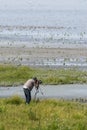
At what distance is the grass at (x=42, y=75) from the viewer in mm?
38031

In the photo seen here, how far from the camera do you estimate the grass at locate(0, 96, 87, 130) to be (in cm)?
2080

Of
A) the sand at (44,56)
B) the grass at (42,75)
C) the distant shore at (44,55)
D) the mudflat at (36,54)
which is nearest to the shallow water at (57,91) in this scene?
the grass at (42,75)

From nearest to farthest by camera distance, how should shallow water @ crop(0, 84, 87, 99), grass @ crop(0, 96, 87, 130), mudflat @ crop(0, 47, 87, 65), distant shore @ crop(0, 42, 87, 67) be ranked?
grass @ crop(0, 96, 87, 130) < shallow water @ crop(0, 84, 87, 99) < distant shore @ crop(0, 42, 87, 67) < mudflat @ crop(0, 47, 87, 65)

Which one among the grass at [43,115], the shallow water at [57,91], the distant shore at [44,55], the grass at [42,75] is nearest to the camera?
the grass at [43,115]

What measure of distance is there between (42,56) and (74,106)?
25.1 meters

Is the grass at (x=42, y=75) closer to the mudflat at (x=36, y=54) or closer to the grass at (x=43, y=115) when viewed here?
the mudflat at (x=36, y=54)

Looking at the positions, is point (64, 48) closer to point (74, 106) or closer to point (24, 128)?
point (74, 106)

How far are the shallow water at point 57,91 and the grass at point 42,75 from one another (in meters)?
1.19

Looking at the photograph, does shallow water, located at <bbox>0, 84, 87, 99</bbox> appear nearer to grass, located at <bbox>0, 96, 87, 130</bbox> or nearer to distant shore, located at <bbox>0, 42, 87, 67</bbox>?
grass, located at <bbox>0, 96, 87, 130</bbox>

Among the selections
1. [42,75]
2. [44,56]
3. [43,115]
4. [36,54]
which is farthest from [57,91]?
[36,54]

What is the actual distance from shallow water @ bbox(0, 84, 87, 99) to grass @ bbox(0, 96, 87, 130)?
3.74 m

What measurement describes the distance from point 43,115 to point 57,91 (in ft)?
34.6

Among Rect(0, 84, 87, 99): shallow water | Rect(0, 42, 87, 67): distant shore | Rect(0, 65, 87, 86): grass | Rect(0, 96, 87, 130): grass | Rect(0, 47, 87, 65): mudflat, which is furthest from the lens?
Rect(0, 47, 87, 65): mudflat

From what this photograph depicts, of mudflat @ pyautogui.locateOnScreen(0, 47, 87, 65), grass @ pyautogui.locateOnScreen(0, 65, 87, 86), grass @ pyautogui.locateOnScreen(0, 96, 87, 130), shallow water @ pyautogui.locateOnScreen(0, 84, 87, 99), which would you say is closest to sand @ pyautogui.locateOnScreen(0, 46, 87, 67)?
mudflat @ pyautogui.locateOnScreen(0, 47, 87, 65)
